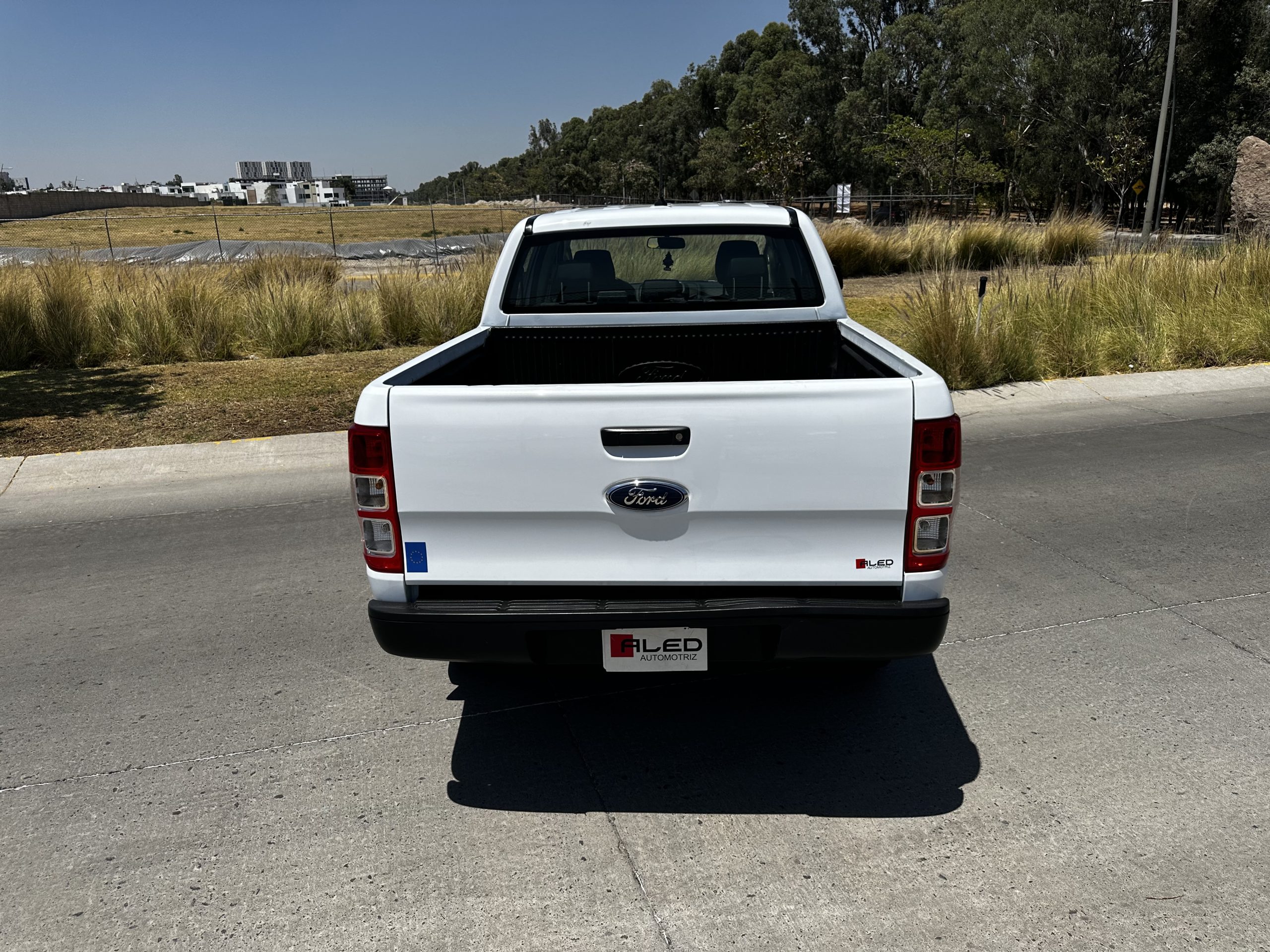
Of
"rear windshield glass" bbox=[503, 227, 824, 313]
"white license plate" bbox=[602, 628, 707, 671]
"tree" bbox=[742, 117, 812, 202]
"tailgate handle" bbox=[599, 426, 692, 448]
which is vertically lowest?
"white license plate" bbox=[602, 628, 707, 671]

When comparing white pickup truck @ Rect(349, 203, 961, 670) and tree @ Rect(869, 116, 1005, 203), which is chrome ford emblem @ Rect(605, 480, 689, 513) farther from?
tree @ Rect(869, 116, 1005, 203)

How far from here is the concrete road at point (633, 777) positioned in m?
2.75

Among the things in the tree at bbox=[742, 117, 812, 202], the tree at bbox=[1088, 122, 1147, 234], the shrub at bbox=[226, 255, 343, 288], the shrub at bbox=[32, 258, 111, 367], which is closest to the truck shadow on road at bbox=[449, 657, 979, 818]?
the shrub at bbox=[32, 258, 111, 367]

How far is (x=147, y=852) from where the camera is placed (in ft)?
10.1

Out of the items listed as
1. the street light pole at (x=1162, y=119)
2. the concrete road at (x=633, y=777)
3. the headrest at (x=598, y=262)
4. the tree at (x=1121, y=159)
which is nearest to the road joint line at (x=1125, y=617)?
the concrete road at (x=633, y=777)

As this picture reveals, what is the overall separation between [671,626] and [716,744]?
870 mm

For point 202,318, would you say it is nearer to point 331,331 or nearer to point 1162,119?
point 331,331

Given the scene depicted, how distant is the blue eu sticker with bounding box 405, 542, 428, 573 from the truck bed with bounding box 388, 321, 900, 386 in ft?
5.18

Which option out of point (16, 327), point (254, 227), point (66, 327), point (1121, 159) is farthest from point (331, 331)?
point (254, 227)

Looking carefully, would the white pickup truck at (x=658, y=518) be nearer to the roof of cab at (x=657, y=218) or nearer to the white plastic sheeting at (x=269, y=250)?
the roof of cab at (x=657, y=218)

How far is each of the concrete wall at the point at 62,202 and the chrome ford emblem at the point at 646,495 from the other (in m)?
78.6

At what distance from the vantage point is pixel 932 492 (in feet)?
9.80

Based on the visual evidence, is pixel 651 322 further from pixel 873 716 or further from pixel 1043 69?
pixel 1043 69

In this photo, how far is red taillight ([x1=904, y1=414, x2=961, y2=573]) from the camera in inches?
116
